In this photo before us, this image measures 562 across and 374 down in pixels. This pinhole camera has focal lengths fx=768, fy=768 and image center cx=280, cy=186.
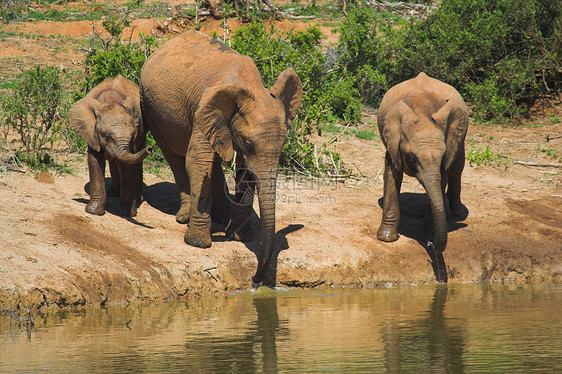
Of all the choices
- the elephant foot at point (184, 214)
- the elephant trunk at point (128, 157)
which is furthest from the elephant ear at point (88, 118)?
the elephant foot at point (184, 214)

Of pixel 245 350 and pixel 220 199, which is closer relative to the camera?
pixel 245 350

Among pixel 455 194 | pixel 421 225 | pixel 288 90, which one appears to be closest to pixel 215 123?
pixel 288 90

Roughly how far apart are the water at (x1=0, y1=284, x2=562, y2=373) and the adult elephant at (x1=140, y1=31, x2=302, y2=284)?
1.01 metres

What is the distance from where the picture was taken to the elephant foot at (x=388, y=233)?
1046 centimetres

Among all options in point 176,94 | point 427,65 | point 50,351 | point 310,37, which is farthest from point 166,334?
point 427,65

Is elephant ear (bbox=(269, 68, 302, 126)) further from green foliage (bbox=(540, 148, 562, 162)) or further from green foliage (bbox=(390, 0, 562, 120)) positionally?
green foliage (bbox=(390, 0, 562, 120))

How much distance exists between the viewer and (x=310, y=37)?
14398 mm

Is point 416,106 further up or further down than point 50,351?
further up

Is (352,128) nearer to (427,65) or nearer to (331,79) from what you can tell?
(331,79)

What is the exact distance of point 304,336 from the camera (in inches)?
276

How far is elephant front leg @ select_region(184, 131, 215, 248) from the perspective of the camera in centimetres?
949

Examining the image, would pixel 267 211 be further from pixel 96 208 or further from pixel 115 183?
pixel 115 183

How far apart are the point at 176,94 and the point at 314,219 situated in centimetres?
A: 272

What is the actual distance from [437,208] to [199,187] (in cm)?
293
